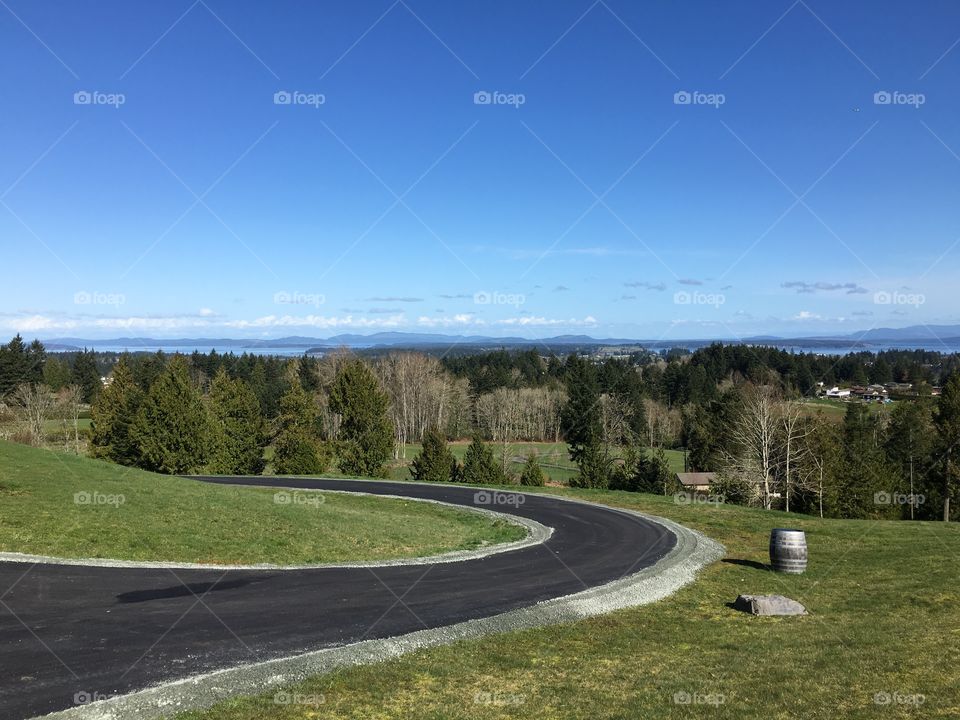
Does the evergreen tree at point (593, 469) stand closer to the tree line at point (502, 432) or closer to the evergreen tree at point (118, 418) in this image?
the tree line at point (502, 432)

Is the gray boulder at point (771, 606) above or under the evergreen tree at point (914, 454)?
above

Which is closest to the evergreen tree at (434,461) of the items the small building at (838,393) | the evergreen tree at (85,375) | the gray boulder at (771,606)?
Result: the gray boulder at (771,606)

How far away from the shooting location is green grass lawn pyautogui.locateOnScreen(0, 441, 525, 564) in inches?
693

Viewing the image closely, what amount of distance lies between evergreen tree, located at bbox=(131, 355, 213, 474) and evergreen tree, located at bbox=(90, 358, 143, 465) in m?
2.50

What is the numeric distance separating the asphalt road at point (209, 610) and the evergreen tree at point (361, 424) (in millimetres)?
33114

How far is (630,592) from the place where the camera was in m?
16.3

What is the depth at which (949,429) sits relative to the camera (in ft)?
164

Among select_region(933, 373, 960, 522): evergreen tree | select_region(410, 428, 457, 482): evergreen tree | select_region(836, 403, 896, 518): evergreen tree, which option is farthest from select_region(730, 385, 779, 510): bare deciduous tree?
select_region(410, 428, 457, 482): evergreen tree

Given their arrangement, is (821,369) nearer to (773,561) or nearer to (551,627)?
(773,561)

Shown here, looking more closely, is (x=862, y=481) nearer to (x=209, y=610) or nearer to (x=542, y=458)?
(x=542, y=458)

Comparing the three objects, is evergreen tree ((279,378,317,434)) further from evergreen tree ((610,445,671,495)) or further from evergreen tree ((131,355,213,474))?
evergreen tree ((610,445,671,495))

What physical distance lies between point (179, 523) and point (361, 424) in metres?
34.0

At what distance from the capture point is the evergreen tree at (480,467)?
50812 mm

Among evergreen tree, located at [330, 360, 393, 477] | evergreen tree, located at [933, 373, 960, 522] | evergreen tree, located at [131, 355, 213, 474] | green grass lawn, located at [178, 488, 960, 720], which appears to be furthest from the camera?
evergreen tree, located at [330, 360, 393, 477]
